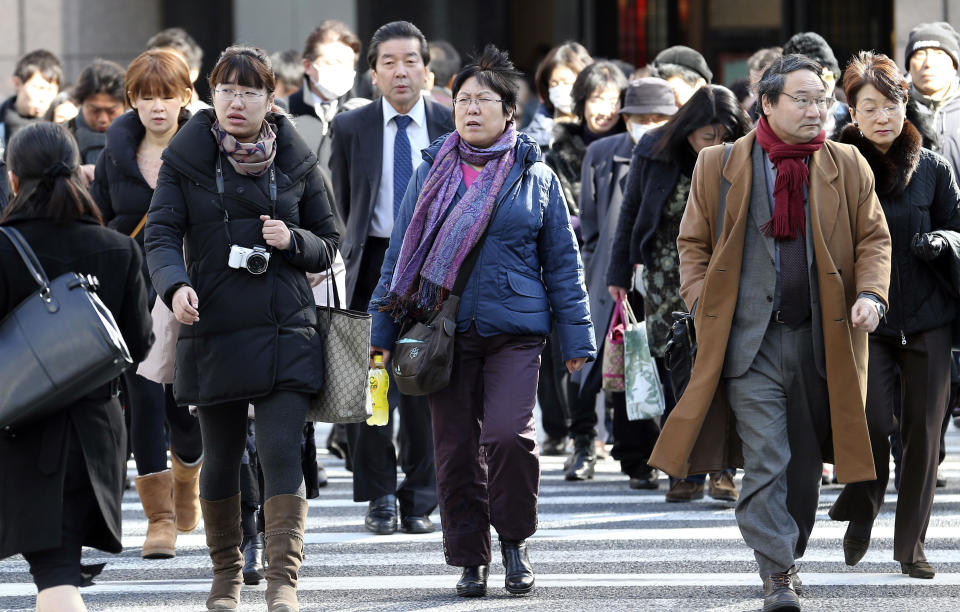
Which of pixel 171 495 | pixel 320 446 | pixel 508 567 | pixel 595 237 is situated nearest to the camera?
pixel 508 567

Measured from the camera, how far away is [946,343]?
7109 mm

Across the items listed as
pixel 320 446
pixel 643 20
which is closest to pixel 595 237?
pixel 320 446

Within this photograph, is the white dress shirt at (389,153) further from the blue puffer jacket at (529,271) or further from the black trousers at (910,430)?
the black trousers at (910,430)

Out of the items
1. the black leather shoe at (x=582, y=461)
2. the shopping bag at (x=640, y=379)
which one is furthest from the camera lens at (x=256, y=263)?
the black leather shoe at (x=582, y=461)

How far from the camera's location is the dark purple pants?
6738 millimetres

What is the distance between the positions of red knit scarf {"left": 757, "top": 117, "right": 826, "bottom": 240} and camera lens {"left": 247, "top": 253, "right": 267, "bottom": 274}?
72.6 inches

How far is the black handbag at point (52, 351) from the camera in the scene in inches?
212

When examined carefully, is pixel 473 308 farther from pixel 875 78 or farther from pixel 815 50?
pixel 815 50

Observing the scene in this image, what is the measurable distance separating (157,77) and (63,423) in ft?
8.79

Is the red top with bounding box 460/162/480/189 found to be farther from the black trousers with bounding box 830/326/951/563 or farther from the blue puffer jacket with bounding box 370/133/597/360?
the black trousers with bounding box 830/326/951/563

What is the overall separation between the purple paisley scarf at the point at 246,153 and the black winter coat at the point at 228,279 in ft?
0.12

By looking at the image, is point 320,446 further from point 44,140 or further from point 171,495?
point 44,140

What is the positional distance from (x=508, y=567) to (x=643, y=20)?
54.6 feet

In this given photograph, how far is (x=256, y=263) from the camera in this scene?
627 cm
